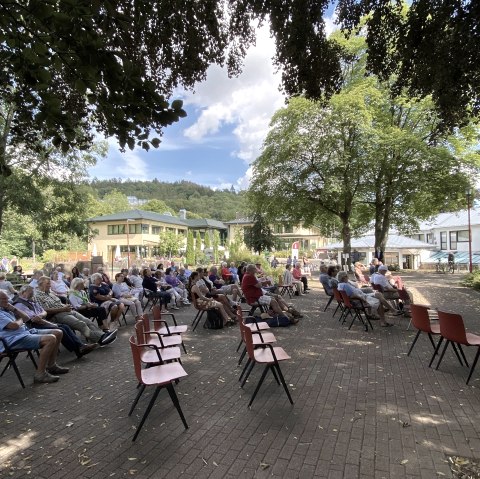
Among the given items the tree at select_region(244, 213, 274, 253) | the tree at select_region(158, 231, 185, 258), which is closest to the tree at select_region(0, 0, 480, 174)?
the tree at select_region(244, 213, 274, 253)

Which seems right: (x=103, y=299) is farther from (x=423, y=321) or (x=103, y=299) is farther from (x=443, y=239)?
(x=443, y=239)

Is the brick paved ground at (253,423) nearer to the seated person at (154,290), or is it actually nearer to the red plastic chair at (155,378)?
the red plastic chair at (155,378)

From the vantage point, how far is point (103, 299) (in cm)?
852

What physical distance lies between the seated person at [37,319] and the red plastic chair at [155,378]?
2668 mm

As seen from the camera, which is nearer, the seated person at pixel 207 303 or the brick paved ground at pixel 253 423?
the brick paved ground at pixel 253 423

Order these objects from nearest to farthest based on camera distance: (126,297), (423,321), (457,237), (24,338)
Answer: (24,338) → (423,321) → (126,297) → (457,237)

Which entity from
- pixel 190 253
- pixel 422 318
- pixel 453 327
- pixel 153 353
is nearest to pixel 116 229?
pixel 190 253

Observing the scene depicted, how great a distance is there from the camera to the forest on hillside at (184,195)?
11838cm

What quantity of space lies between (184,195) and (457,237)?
101m

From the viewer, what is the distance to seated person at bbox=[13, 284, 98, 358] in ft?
19.1

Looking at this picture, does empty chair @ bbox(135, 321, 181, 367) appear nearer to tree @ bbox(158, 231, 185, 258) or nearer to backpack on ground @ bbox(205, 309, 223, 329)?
backpack on ground @ bbox(205, 309, 223, 329)

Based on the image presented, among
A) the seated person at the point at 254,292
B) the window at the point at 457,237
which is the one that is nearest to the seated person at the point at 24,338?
the seated person at the point at 254,292

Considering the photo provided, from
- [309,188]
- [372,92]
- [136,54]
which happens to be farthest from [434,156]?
[136,54]

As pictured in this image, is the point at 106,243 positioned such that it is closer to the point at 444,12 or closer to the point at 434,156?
the point at 434,156
